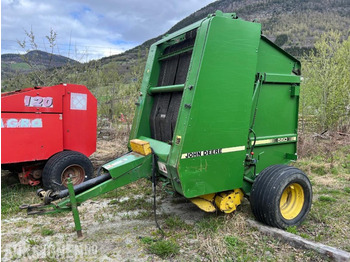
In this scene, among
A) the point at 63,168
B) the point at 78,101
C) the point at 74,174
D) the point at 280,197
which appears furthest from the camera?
the point at 78,101

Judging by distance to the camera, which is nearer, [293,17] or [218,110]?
[218,110]

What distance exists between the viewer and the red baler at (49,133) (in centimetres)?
426

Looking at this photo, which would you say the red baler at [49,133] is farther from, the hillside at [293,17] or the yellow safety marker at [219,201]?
the hillside at [293,17]

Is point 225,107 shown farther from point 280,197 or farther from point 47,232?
point 47,232

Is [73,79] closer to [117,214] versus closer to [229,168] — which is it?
[117,214]

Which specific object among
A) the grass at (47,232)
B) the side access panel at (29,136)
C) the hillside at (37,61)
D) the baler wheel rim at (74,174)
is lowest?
the grass at (47,232)

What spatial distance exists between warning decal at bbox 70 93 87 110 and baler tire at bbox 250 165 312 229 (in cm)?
332

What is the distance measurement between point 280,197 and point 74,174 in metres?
3.38

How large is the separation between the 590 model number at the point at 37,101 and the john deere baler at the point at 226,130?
191 cm

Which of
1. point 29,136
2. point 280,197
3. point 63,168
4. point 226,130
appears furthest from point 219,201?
point 29,136

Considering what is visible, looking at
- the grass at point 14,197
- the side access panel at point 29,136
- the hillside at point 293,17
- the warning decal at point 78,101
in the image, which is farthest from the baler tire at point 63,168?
the hillside at point 293,17

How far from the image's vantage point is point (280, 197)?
329 cm

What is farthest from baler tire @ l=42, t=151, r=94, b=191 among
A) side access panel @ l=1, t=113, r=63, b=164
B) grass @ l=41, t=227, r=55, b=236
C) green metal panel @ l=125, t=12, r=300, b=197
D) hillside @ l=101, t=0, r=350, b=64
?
hillside @ l=101, t=0, r=350, b=64

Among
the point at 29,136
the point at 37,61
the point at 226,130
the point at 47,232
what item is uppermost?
the point at 37,61
